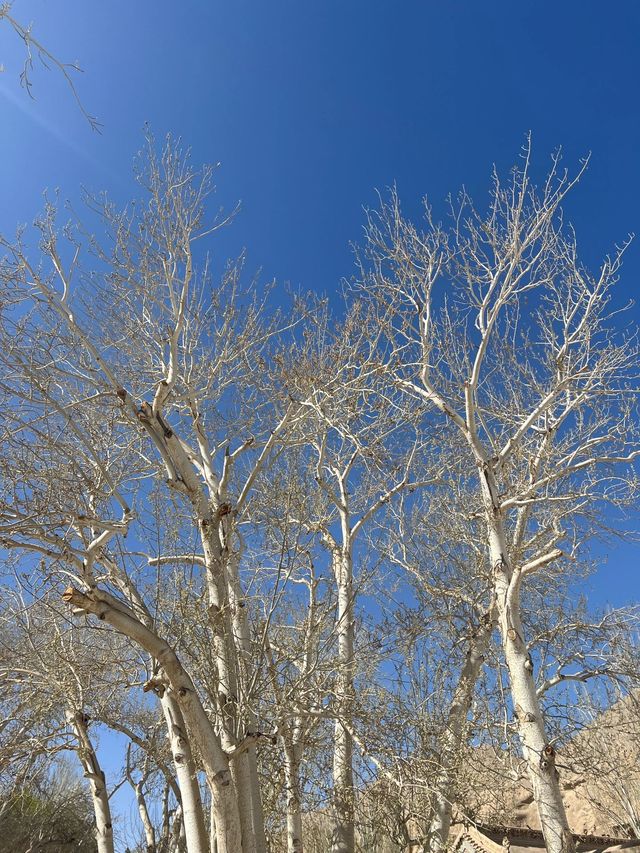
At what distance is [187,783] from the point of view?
6.63 m

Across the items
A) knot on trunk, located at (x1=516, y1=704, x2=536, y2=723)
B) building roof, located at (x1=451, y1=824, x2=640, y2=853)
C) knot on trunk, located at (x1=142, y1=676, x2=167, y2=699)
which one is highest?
knot on trunk, located at (x1=142, y1=676, x2=167, y2=699)

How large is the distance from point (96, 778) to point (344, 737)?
17.7ft

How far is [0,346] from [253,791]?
5.53 m

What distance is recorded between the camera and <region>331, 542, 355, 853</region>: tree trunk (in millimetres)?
7406

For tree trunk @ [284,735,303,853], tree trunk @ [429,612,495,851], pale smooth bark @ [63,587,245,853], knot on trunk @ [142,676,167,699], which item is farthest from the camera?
tree trunk @ [284,735,303,853]

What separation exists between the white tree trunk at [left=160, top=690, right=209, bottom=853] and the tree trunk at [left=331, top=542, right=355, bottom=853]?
1712 millimetres

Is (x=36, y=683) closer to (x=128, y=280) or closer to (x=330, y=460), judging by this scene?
(x=128, y=280)

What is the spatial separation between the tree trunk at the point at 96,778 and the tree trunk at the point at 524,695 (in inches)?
294

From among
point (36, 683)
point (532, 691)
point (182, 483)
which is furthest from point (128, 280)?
point (532, 691)

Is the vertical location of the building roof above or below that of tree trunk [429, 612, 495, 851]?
below

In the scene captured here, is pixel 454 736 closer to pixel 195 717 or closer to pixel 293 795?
pixel 293 795

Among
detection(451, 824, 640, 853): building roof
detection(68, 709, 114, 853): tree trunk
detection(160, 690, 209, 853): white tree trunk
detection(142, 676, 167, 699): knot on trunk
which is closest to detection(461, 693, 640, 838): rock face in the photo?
detection(451, 824, 640, 853): building roof

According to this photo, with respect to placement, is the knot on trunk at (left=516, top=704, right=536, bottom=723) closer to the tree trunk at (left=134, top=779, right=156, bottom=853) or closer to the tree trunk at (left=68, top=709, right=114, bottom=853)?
the tree trunk at (left=68, top=709, right=114, bottom=853)

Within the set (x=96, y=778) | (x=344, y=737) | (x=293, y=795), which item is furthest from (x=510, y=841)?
(x=96, y=778)
